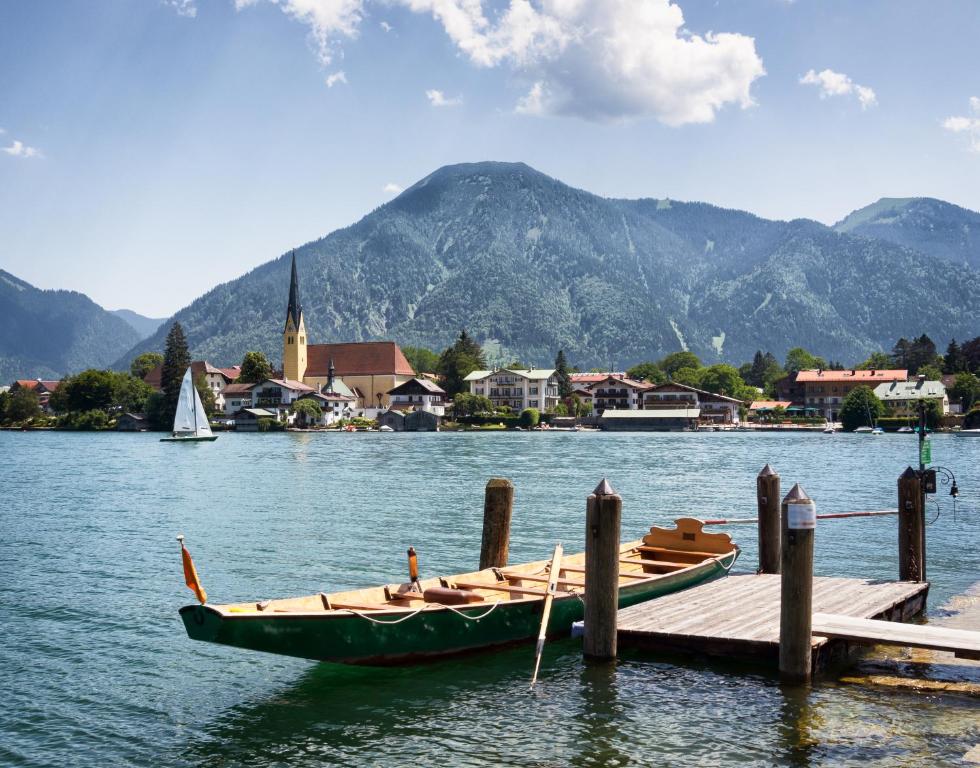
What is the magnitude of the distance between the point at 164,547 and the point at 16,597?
8097 mm

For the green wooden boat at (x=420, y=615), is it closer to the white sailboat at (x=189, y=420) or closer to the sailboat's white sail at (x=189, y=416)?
the white sailboat at (x=189, y=420)

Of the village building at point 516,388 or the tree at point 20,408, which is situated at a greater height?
the village building at point 516,388

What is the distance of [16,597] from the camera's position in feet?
73.2

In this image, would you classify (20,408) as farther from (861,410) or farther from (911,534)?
(911,534)

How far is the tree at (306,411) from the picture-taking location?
541 feet

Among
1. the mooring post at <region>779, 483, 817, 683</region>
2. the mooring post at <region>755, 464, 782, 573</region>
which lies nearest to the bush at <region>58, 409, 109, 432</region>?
the mooring post at <region>755, 464, 782, 573</region>

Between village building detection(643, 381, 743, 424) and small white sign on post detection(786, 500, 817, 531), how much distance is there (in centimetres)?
16266

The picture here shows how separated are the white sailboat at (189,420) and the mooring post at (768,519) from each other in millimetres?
107749

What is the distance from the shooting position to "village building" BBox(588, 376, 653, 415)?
186250 millimetres

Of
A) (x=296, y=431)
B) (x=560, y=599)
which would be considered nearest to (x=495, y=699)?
(x=560, y=599)

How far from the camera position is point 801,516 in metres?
13.7

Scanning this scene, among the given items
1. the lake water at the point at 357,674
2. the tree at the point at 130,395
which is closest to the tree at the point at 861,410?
the lake water at the point at 357,674

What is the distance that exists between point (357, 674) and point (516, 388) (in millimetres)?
170845

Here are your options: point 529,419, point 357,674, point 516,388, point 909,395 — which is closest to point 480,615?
point 357,674
